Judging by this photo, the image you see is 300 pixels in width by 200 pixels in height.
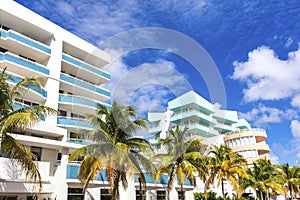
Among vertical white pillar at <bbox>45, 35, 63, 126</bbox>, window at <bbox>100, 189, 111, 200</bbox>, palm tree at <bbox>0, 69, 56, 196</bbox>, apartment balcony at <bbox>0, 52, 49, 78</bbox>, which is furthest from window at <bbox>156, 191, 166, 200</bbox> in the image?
palm tree at <bbox>0, 69, 56, 196</bbox>

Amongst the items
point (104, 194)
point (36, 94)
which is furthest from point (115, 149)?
point (36, 94)

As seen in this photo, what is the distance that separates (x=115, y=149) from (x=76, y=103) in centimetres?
1114

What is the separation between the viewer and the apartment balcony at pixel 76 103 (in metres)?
26.4

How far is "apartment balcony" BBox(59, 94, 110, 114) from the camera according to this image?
26406 mm

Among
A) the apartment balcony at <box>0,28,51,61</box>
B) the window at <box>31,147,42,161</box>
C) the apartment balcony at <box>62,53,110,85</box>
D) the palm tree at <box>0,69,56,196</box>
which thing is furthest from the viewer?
the apartment balcony at <box>62,53,110,85</box>

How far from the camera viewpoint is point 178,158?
83.4 ft

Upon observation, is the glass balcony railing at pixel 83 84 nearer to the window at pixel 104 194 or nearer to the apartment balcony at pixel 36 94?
the apartment balcony at pixel 36 94

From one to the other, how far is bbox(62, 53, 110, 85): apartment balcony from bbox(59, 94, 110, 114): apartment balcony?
3.56 meters

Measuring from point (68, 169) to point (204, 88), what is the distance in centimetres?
1166

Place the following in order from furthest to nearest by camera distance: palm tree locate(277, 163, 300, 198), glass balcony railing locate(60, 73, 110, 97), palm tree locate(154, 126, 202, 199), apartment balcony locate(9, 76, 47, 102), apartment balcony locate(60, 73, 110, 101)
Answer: palm tree locate(277, 163, 300, 198) < apartment balcony locate(60, 73, 110, 101) < glass balcony railing locate(60, 73, 110, 97) < palm tree locate(154, 126, 202, 199) < apartment balcony locate(9, 76, 47, 102)

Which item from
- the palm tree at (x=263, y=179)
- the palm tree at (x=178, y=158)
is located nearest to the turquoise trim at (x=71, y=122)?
the palm tree at (x=178, y=158)

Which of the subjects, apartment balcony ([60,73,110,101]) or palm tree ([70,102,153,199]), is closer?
palm tree ([70,102,153,199])

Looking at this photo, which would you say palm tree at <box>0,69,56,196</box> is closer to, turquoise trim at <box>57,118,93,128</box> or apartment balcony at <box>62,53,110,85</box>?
turquoise trim at <box>57,118,93,128</box>

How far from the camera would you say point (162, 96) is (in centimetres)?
1614
